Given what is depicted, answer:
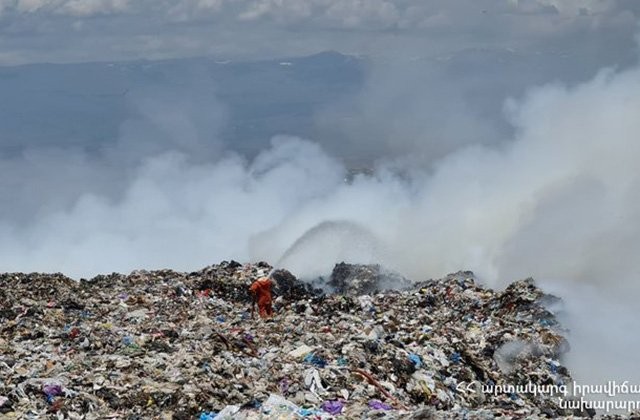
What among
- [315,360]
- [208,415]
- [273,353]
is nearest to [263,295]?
[273,353]

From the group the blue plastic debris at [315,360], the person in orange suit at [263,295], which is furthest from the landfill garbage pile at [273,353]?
the person in orange suit at [263,295]

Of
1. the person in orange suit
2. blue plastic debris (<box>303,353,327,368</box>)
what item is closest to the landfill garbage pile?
blue plastic debris (<box>303,353,327,368</box>)

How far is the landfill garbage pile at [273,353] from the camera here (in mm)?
10961

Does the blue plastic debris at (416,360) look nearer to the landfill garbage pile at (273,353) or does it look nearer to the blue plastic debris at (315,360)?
the landfill garbage pile at (273,353)

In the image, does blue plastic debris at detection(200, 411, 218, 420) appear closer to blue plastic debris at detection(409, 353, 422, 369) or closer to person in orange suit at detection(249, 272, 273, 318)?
blue plastic debris at detection(409, 353, 422, 369)

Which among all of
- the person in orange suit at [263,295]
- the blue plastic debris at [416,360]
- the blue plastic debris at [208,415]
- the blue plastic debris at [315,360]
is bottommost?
the blue plastic debris at [208,415]

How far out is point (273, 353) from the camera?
13.5 meters

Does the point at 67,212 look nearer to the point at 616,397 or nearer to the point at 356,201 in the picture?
the point at 356,201

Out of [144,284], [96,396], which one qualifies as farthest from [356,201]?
[96,396]

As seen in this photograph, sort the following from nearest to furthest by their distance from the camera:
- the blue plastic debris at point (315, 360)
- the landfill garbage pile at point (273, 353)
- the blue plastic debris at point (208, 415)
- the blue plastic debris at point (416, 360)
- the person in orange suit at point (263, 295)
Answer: the blue plastic debris at point (208, 415) → the landfill garbage pile at point (273, 353) → the blue plastic debris at point (315, 360) → the blue plastic debris at point (416, 360) → the person in orange suit at point (263, 295)

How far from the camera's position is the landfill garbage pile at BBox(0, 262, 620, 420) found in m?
11.0

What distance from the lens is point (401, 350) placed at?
1394cm

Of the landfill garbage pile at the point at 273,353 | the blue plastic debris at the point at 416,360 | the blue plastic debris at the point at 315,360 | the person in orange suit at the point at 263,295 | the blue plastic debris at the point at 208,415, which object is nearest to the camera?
the blue plastic debris at the point at 208,415

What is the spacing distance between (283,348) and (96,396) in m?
3.66
